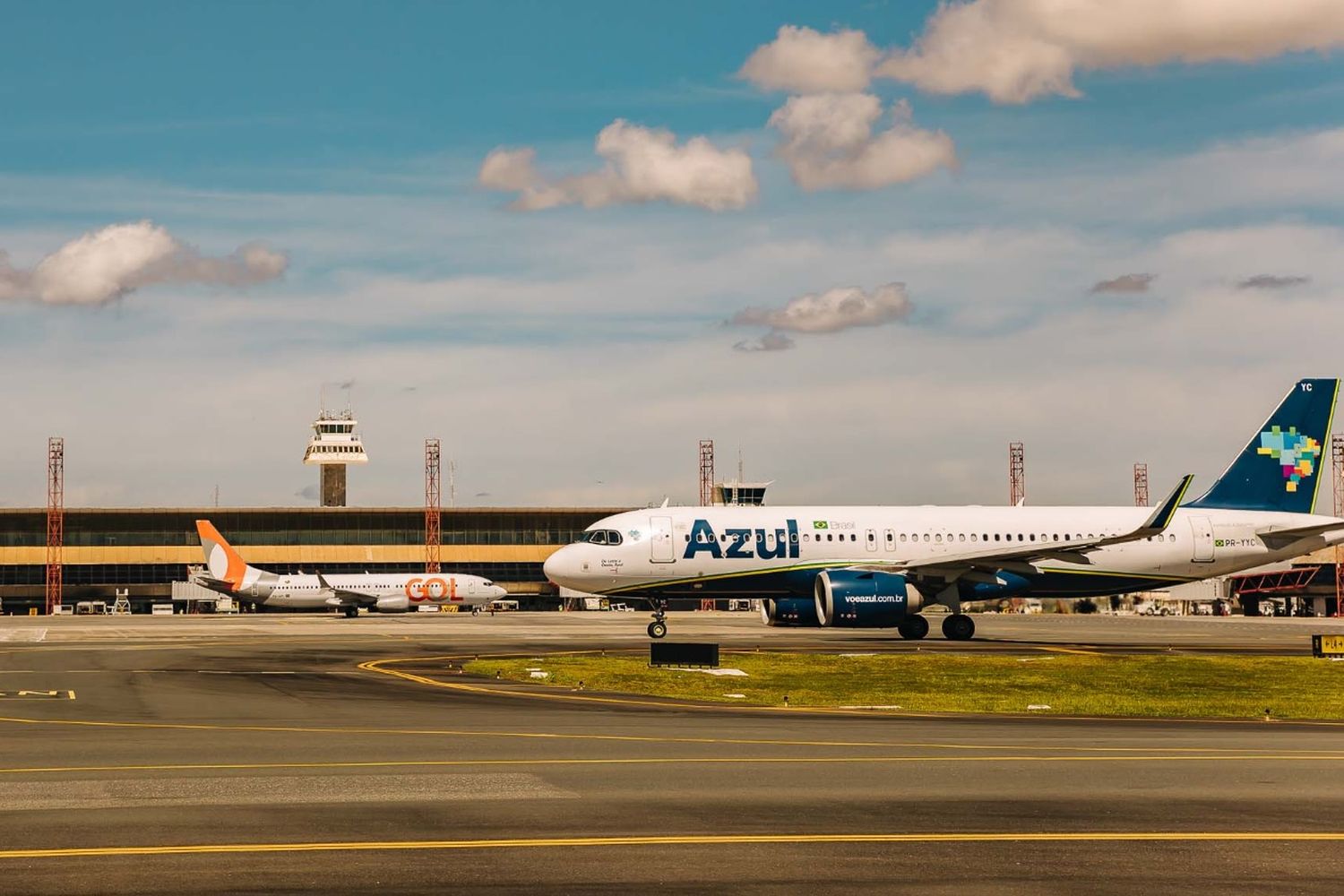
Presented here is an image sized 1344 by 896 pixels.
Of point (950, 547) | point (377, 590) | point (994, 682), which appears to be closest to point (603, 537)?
point (950, 547)

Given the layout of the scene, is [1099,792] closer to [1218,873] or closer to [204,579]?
[1218,873]

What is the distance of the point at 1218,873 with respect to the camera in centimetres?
1141

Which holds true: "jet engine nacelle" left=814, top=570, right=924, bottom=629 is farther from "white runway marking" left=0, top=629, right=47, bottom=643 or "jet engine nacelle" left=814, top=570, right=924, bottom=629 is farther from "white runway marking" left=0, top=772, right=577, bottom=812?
"white runway marking" left=0, top=772, right=577, bottom=812

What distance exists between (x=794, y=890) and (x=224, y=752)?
A: 11.2 m

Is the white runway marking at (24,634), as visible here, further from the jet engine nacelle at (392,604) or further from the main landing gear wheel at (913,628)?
the jet engine nacelle at (392,604)

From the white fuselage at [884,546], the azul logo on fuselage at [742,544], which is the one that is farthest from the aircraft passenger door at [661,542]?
the azul logo on fuselage at [742,544]

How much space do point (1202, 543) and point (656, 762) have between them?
44.7 metres

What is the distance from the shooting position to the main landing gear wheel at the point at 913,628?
177ft

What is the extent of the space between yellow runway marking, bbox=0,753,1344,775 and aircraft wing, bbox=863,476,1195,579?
3097cm

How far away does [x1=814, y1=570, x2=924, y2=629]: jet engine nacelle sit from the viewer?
165 feet

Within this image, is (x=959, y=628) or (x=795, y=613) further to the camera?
(x=959, y=628)

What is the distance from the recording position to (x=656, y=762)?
723 inches

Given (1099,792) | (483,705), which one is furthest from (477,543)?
(1099,792)

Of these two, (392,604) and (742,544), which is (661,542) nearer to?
(742,544)
